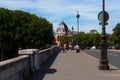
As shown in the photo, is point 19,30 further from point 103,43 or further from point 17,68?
point 17,68

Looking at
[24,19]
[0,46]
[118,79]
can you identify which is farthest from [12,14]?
[118,79]

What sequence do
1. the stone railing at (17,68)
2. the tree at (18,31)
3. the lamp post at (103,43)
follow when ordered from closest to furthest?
the stone railing at (17,68), the lamp post at (103,43), the tree at (18,31)

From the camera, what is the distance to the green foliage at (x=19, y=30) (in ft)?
353

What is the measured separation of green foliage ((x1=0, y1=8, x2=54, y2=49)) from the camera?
353ft

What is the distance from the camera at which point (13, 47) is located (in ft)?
355

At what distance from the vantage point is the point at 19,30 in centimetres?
11025

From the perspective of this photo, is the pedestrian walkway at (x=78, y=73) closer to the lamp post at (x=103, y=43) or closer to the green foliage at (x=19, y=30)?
the lamp post at (x=103, y=43)

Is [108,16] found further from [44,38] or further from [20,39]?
[44,38]

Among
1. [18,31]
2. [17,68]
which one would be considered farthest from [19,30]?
[17,68]

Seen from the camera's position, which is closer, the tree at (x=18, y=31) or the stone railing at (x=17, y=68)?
the stone railing at (x=17, y=68)

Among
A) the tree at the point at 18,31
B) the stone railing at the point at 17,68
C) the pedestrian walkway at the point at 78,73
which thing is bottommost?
the pedestrian walkway at the point at 78,73

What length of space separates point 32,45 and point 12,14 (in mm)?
9448

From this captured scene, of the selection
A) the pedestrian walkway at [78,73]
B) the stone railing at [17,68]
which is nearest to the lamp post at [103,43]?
the pedestrian walkway at [78,73]

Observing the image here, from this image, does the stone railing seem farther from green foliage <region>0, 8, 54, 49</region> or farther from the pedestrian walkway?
green foliage <region>0, 8, 54, 49</region>
